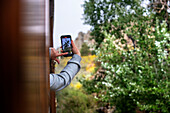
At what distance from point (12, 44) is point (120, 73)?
148 inches

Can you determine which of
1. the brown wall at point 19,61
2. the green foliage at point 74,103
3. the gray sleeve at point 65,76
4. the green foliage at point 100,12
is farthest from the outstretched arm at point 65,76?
the green foliage at point 100,12

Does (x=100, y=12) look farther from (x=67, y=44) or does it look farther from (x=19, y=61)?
(x=19, y=61)

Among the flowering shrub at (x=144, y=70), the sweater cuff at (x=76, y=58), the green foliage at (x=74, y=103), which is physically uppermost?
the sweater cuff at (x=76, y=58)

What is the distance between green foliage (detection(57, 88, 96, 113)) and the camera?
18.5 feet

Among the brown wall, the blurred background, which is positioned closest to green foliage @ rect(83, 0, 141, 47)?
the blurred background

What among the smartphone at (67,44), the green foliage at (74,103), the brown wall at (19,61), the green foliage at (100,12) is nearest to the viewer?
the brown wall at (19,61)

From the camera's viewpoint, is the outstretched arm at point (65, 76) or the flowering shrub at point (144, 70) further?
the flowering shrub at point (144, 70)

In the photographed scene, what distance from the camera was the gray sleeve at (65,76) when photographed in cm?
74

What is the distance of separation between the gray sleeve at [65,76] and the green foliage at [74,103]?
4629 mm

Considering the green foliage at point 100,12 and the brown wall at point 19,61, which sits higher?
the green foliage at point 100,12

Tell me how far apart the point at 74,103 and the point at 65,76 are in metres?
5.24

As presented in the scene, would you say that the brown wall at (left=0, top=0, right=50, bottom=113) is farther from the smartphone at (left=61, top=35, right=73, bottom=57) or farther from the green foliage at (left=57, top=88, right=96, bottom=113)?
the green foliage at (left=57, top=88, right=96, bottom=113)

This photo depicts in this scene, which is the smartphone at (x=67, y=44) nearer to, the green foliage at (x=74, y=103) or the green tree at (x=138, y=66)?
the green tree at (x=138, y=66)

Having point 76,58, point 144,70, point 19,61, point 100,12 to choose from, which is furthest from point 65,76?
point 100,12
